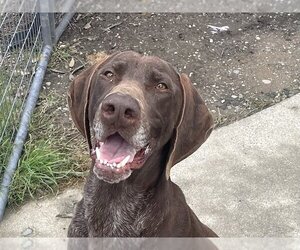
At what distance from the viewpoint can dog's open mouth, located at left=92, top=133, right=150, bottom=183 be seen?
3.62 m

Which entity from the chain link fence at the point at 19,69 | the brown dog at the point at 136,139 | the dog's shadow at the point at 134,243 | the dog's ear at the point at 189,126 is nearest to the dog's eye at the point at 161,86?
the brown dog at the point at 136,139

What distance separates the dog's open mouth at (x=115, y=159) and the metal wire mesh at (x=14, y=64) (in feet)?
6.82

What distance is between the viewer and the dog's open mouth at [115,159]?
3.62 metres

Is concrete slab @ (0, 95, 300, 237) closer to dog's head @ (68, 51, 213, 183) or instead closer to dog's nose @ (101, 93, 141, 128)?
dog's head @ (68, 51, 213, 183)

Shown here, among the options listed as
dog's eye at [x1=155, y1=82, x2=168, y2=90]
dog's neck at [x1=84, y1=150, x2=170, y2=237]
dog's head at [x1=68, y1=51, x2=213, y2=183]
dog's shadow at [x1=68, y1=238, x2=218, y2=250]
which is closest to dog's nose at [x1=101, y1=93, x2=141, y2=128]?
dog's head at [x1=68, y1=51, x2=213, y2=183]

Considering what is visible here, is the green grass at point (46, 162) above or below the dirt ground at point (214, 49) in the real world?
above

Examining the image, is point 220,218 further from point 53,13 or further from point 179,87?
point 53,13

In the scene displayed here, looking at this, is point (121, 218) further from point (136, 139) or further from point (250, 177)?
point (250, 177)

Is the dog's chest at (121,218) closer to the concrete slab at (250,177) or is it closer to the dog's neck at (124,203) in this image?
the dog's neck at (124,203)

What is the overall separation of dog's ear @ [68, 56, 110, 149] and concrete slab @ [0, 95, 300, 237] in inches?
58.8

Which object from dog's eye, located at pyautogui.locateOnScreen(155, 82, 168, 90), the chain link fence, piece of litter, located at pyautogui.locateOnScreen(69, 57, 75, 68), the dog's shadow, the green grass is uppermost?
dog's eye, located at pyautogui.locateOnScreen(155, 82, 168, 90)

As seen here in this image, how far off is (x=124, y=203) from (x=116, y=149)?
20.4 inches

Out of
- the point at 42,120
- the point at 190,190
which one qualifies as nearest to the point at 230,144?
the point at 190,190

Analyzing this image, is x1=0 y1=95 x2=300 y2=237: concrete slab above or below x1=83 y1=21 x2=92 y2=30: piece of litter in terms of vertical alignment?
below
